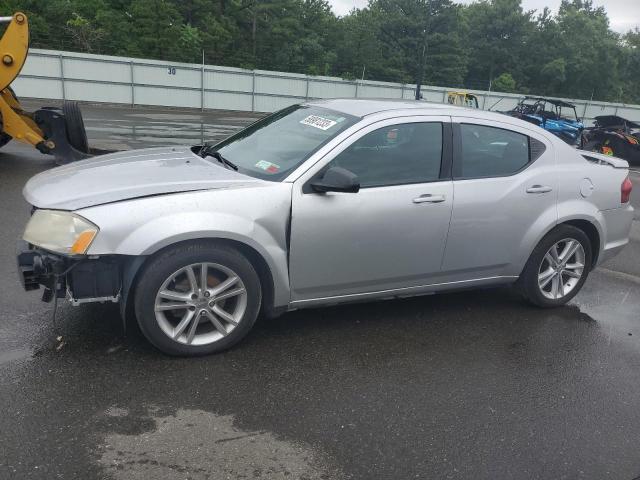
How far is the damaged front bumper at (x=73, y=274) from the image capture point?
3303 mm

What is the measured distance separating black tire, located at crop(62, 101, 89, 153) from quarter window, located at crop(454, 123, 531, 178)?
23.3ft

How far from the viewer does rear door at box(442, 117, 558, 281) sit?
4270 millimetres

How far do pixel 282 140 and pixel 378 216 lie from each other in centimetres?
100

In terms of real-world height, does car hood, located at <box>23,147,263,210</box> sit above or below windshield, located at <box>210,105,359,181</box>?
below

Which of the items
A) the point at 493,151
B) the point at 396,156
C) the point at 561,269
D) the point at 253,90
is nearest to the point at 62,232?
the point at 396,156

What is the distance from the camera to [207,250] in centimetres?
347

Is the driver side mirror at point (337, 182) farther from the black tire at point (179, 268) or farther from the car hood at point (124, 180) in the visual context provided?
the black tire at point (179, 268)

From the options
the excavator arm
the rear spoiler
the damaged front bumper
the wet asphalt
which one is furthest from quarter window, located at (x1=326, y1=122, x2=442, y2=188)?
the excavator arm

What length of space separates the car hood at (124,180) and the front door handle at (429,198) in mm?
1157

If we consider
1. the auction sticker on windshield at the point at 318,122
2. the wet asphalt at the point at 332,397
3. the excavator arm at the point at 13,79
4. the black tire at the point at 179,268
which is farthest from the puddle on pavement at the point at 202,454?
the excavator arm at the point at 13,79

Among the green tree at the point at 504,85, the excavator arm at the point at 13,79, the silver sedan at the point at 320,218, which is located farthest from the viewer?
the green tree at the point at 504,85

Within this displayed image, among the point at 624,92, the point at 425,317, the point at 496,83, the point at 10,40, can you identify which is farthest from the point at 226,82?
the point at 624,92

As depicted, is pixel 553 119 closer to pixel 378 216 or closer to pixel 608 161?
pixel 608 161

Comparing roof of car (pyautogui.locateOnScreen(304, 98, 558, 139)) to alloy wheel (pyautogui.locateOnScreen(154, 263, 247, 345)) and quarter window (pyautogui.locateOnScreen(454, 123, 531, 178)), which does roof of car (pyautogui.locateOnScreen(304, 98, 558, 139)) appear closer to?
quarter window (pyautogui.locateOnScreen(454, 123, 531, 178))
